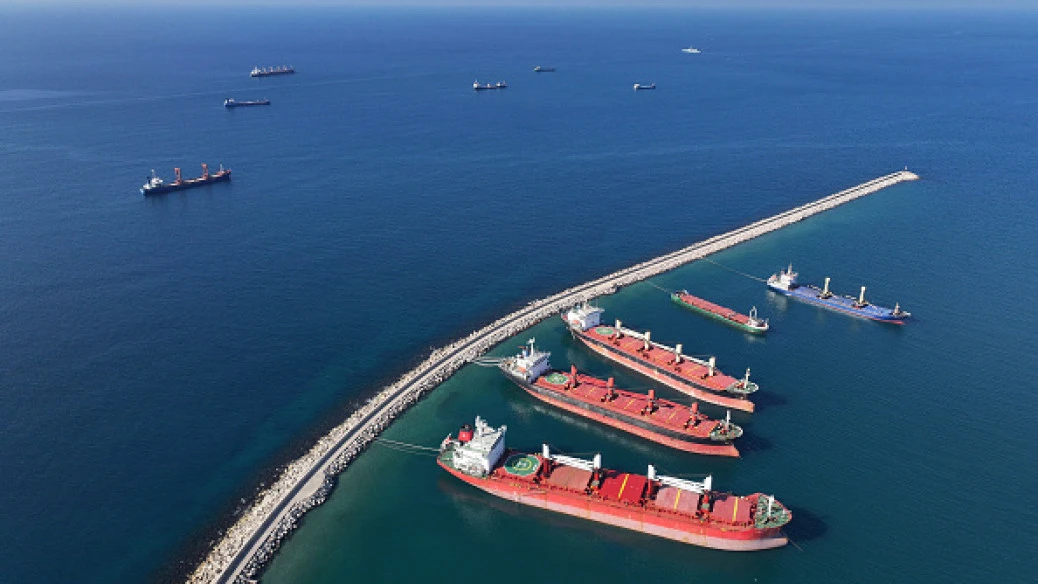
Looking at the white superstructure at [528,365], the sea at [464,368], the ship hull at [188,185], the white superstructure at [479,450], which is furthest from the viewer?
the ship hull at [188,185]

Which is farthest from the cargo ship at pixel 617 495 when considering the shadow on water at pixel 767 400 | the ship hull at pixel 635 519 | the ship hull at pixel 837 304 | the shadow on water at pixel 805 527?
the ship hull at pixel 837 304

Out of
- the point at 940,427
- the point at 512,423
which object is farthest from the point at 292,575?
the point at 940,427

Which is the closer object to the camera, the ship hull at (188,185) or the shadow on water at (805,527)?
the shadow on water at (805,527)

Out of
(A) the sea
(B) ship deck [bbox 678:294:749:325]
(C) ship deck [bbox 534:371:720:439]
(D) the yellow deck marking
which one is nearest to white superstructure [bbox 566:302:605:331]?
(A) the sea

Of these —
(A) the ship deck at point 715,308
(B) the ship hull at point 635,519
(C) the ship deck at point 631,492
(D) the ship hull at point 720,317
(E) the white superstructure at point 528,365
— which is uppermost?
(A) the ship deck at point 715,308

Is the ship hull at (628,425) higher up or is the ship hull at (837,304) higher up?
the ship hull at (837,304)

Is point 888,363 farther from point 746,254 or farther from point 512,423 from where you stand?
point 512,423

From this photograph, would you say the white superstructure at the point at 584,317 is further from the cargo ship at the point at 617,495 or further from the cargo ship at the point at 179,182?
the cargo ship at the point at 179,182
